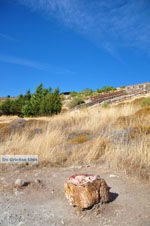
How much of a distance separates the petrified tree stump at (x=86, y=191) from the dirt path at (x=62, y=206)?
0.32ft

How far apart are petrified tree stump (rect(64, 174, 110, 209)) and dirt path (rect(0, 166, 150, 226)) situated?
3.8 inches

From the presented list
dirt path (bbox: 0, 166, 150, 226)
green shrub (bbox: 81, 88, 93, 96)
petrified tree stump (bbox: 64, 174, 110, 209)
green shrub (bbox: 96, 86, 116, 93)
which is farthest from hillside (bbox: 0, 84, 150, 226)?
green shrub (bbox: 96, 86, 116, 93)

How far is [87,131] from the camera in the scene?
7.68 m

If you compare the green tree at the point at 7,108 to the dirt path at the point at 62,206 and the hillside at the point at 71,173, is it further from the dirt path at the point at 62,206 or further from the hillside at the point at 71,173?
the dirt path at the point at 62,206

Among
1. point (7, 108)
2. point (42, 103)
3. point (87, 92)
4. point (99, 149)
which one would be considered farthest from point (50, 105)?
point (87, 92)

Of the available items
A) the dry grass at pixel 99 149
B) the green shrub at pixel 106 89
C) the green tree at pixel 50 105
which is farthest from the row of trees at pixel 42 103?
the green shrub at pixel 106 89

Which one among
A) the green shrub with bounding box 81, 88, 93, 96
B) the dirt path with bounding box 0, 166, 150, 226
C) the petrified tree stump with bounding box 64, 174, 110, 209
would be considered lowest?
the dirt path with bounding box 0, 166, 150, 226

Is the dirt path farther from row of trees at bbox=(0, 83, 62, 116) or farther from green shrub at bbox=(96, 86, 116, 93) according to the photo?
green shrub at bbox=(96, 86, 116, 93)

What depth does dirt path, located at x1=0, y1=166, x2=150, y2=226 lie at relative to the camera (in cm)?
253

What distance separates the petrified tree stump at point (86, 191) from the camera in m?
2.73

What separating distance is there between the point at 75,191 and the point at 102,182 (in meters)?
0.40

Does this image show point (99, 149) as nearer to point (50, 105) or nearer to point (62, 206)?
point (62, 206)

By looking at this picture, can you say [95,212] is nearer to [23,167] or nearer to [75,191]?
[75,191]

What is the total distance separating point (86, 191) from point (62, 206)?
18.2 inches
